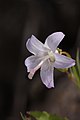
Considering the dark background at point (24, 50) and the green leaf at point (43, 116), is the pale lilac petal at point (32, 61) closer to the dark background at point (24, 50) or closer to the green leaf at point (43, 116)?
the green leaf at point (43, 116)

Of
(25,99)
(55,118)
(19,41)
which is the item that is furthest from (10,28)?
(55,118)

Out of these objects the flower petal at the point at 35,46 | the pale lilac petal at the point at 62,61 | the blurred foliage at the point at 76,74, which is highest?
the flower petal at the point at 35,46

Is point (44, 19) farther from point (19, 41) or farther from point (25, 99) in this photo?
point (25, 99)

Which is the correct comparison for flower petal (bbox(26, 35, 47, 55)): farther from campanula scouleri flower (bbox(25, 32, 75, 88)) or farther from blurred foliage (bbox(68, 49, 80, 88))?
blurred foliage (bbox(68, 49, 80, 88))

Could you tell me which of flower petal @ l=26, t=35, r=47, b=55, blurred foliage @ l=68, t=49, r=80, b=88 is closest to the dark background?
blurred foliage @ l=68, t=49, r=80, b=88

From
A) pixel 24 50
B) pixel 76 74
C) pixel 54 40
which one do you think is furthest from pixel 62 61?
pixel 24 50

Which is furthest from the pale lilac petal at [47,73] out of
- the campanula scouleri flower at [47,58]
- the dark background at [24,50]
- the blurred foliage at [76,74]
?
the dark background at [24,50]

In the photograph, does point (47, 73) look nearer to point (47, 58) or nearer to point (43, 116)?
point (47, 58)
